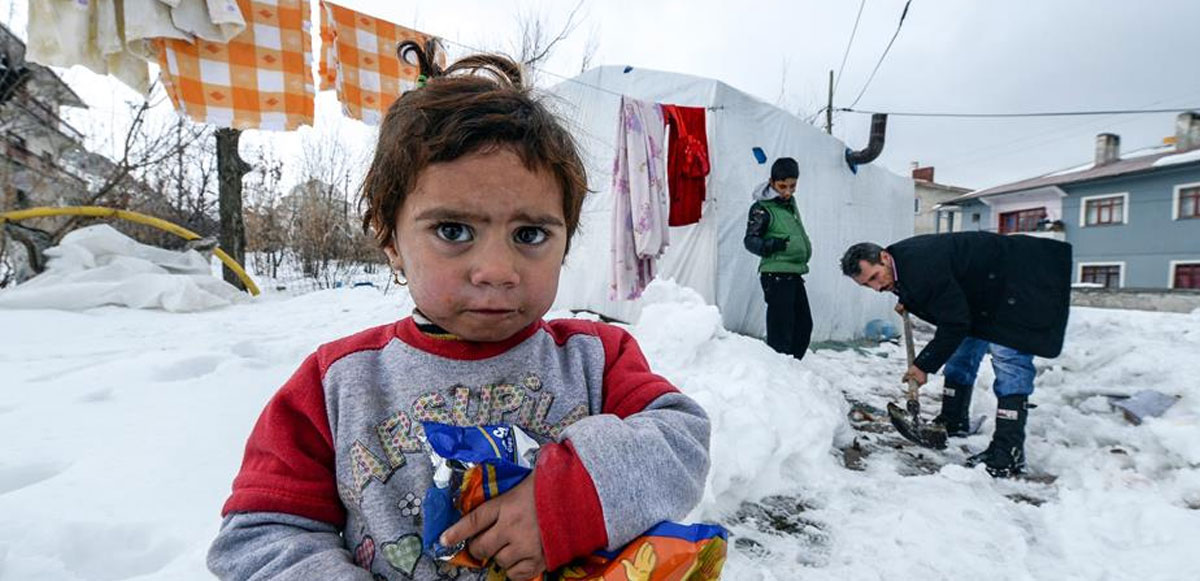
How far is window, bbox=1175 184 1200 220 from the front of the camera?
56.7ft

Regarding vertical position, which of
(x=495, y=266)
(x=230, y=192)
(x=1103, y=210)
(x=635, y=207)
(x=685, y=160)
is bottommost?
(x=495, y=266)

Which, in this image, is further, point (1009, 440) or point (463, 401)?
point (1009, 440)

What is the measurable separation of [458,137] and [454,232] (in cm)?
14

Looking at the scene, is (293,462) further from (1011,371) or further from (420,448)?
(1011,371)

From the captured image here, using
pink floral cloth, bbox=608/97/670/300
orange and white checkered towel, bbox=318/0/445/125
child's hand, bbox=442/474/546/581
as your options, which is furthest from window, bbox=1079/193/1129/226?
child's hand, bbox=442/474/546/581

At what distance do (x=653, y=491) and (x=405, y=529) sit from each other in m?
0.36

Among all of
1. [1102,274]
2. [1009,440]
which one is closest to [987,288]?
[1009,440]

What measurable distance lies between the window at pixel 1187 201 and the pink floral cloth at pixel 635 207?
2379 cm

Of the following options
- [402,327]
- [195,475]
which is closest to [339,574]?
[402,327]

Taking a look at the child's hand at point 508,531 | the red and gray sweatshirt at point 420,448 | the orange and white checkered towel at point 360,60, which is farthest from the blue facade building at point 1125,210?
the child's hand at point 508,531

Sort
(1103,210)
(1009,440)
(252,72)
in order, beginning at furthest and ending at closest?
1. (1103,210)
2. (252,72)
3. (1009,440)

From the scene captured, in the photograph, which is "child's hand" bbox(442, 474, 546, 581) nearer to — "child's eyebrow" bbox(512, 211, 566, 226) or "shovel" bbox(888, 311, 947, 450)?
"child's eyebrow" bbox(512, 211, 566, 226)

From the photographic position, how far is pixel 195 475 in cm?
153

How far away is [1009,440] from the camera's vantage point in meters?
2.65
